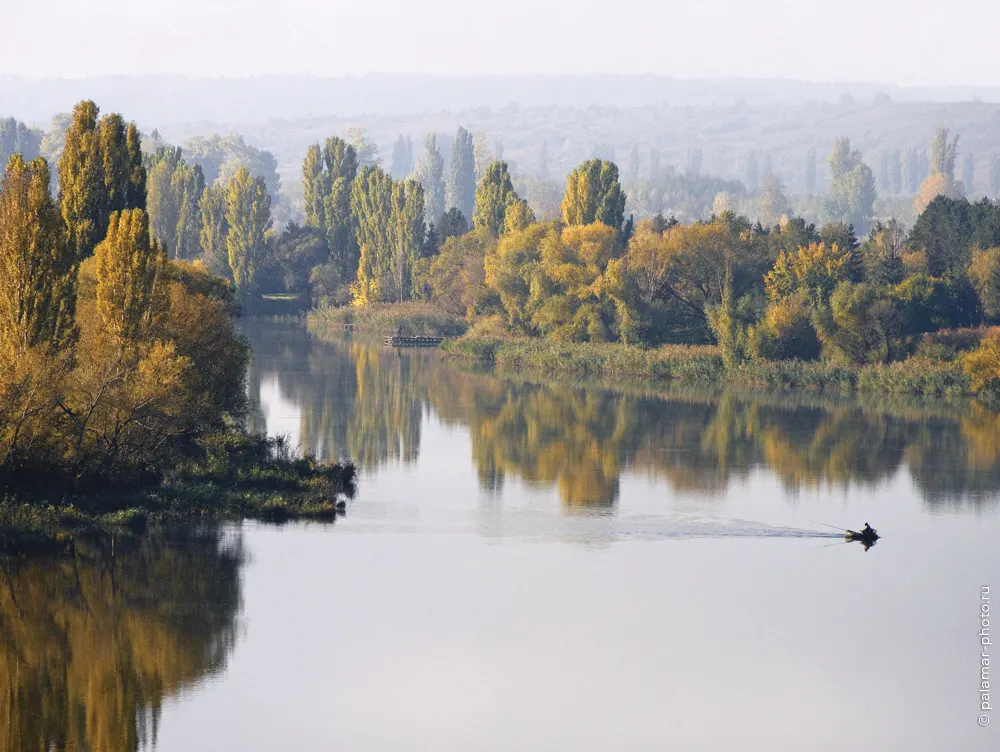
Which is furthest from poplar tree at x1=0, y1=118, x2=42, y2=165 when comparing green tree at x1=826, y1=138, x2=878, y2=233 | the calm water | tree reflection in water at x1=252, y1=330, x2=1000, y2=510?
the calm water

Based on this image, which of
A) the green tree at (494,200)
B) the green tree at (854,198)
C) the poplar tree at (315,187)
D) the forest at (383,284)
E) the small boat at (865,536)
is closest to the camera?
the forest at (383,284)

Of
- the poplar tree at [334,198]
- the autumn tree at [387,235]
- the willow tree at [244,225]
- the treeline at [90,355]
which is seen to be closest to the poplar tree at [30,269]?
the treeline at [90,355]

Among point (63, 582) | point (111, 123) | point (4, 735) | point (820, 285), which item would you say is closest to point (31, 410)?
point (63, 582)

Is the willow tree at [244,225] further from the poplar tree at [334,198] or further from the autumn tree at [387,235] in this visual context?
the autumn tree at [387,235]

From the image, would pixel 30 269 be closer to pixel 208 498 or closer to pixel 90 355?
pixel 90 355

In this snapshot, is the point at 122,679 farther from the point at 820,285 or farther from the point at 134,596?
the point at 820,285

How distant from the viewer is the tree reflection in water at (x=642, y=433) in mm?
40844

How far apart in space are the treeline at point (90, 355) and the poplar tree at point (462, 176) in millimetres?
154325

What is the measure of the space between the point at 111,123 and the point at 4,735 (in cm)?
2501

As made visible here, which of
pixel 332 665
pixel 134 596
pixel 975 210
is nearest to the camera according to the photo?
pixel 332 665

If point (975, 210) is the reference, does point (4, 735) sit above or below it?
below

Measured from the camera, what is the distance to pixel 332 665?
928 inches

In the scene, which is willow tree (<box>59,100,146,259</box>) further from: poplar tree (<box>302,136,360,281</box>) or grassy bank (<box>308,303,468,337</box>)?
poplar tree (<box>302,136,360,281</box>)

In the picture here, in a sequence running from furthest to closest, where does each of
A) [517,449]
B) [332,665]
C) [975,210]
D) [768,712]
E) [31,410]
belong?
[975,210], [517,449], [31,410], [332,665], [768,712]
